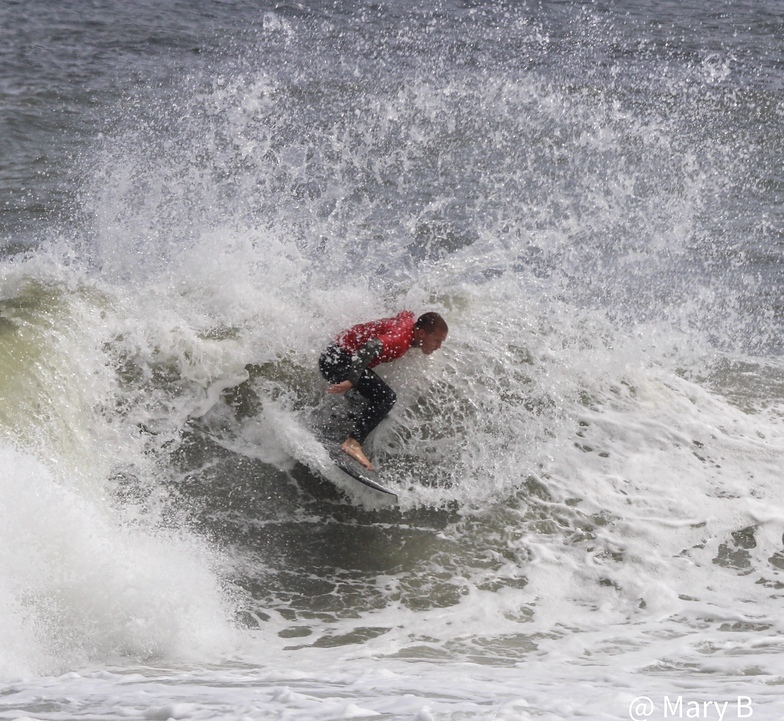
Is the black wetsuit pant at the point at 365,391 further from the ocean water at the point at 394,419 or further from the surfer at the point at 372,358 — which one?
the ocean water at the point at 394,419

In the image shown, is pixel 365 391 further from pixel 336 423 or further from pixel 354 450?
pixel 336 423

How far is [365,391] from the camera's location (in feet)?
20.6

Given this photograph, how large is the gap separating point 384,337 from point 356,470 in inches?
36.5

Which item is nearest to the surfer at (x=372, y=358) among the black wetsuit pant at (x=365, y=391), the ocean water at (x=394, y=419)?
the black wetsuit pant at (x=365, y=391)

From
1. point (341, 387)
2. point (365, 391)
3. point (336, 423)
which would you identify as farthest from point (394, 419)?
point (341, 387)

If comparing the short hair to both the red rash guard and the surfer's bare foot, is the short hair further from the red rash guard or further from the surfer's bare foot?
Result: the surfer's bare foot

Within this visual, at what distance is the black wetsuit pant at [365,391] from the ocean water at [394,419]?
0.52m

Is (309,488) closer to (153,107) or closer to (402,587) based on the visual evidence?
(402,587)

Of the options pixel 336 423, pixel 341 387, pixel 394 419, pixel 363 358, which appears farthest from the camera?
pixel 394 419

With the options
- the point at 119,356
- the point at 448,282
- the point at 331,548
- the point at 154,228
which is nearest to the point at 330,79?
the point at 154,228

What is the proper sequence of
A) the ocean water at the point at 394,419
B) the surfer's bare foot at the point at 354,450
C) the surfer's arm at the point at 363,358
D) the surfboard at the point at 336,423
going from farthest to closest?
the surfboard at the point at 336,423
the surfer's bare foot at the point at 354,450
the surfer's arm at the point at 363,358
the ocean water at the point at 394,419

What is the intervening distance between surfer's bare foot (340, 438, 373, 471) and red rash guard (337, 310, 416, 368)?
533 millimetres

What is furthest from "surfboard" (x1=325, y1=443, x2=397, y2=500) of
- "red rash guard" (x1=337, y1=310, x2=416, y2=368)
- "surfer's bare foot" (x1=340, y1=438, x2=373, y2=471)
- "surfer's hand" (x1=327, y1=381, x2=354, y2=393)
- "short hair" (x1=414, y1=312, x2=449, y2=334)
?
"short hair" (x1=414, y1=312, x2=449, y2=334)

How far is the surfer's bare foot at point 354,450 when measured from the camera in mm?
6184
